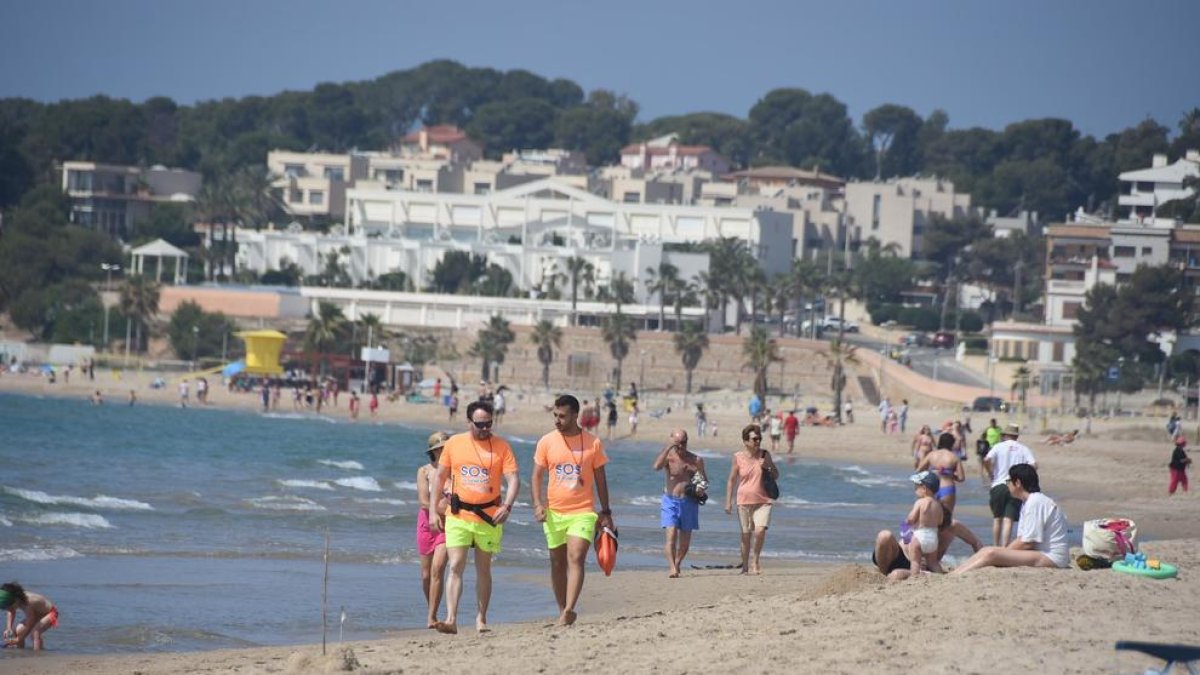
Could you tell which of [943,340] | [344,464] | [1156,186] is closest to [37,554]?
[344,464]

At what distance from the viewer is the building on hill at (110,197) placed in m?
112

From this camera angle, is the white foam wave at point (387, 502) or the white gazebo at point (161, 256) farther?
the white gazebo at point (161, 256)

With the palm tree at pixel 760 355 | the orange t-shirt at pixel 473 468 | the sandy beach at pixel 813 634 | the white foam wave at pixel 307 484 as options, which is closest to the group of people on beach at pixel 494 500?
the orange t-shirt at pixel 473 468

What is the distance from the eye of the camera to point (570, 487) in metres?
11.5

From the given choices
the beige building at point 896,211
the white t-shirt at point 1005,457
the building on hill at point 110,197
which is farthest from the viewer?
the beige building at point 896,211

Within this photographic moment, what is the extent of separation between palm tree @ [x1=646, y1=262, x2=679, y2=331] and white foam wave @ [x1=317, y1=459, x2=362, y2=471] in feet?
138

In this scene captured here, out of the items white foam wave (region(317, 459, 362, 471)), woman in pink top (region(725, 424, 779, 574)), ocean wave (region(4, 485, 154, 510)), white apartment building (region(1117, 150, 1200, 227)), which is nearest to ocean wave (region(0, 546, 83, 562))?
ocean wave (region(4, 485, 154, 510))

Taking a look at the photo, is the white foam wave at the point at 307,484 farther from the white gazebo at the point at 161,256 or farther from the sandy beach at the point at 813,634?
the white gazebo at the point at 161,256

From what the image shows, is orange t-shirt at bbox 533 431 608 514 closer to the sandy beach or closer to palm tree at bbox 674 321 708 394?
the sandy beach

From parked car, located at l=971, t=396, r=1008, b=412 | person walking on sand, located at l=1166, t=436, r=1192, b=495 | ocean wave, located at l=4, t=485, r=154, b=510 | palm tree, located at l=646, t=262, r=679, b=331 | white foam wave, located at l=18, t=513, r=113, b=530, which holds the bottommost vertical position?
ocean wave, located at l=4, t=485, r=154, b=510

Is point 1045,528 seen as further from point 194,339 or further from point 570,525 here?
point 194,339

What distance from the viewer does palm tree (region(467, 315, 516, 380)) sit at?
239ft

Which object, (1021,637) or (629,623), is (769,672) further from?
(629,623)

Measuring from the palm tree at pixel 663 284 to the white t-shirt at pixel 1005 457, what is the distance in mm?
63164
